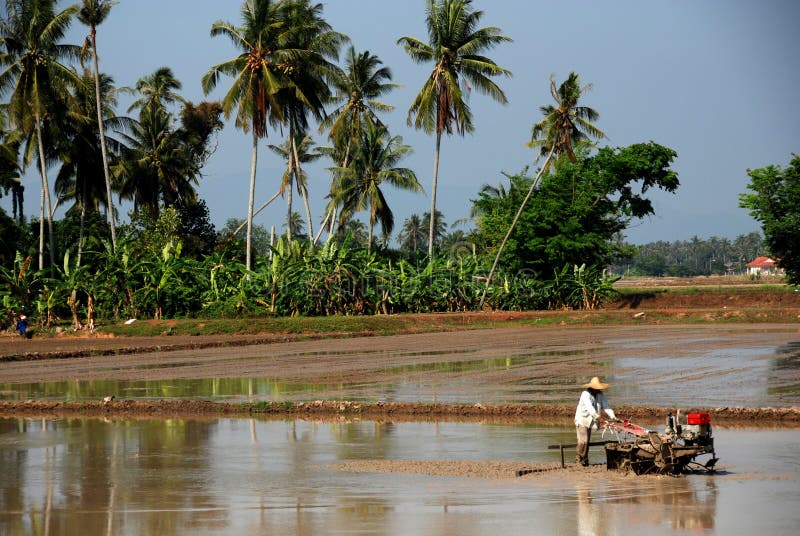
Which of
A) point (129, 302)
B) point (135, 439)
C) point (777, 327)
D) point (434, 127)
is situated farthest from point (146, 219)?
point (135, 439)

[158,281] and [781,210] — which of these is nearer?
[158,281]

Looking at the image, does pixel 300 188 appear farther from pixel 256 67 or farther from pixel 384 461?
pixel 384 461

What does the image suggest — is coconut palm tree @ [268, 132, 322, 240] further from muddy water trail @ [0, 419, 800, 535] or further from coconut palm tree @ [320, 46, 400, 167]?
muddy water trail @ [0, 419, 800, 535]

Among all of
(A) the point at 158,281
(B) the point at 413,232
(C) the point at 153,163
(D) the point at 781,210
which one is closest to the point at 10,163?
(C) the point at 153,163

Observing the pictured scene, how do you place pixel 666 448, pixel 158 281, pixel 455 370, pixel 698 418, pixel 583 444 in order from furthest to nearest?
pixel 158 281, pixel 455 370, pixel 583 444, pixel 666 448, pixel 698 418

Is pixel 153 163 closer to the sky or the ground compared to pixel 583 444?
closer to the sky

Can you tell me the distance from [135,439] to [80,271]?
85.5 feet

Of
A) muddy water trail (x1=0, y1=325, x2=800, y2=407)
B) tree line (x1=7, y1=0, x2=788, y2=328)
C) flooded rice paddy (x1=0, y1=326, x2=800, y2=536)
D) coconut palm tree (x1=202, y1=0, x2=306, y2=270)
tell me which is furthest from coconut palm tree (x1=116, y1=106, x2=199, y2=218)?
flooded rice paddy (x1=0, y1=326, x2=800, y2=536)

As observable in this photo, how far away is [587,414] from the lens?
12.6 m

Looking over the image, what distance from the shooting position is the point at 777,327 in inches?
1426

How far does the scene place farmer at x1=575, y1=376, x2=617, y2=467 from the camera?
1257cm

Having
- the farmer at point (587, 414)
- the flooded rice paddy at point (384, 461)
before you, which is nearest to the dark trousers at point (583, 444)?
the farmer at point (587, 414)

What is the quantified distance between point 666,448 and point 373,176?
1625 inches

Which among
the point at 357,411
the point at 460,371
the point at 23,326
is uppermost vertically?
the point at 23,326
